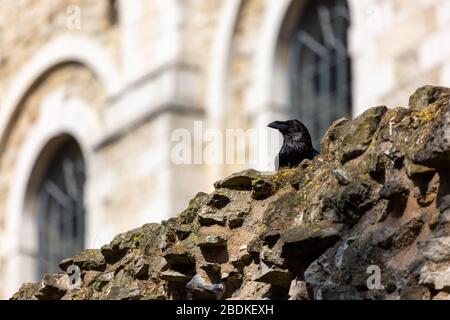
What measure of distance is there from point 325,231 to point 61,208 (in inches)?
439

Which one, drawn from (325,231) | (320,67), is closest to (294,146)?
(325,231)

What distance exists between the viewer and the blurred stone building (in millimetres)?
11656

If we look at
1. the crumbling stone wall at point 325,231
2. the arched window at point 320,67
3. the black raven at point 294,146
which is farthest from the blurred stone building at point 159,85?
the crumbling stone wall at point 325,231

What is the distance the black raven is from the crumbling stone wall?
0.22 metres

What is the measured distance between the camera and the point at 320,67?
522 inches

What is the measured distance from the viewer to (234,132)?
43.8 ft

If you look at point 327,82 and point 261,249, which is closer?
point 261,249

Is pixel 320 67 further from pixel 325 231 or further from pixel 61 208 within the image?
pixel 325 231

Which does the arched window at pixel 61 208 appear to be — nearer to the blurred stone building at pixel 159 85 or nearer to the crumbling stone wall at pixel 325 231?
the blurred stone building at pixel 159 85

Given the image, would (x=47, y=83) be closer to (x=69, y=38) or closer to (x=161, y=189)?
(x=69, y=38)

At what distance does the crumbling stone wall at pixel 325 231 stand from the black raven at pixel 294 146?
220 millimetres

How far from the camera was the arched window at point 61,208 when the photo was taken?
52.3ft

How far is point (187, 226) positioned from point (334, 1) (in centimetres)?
726
